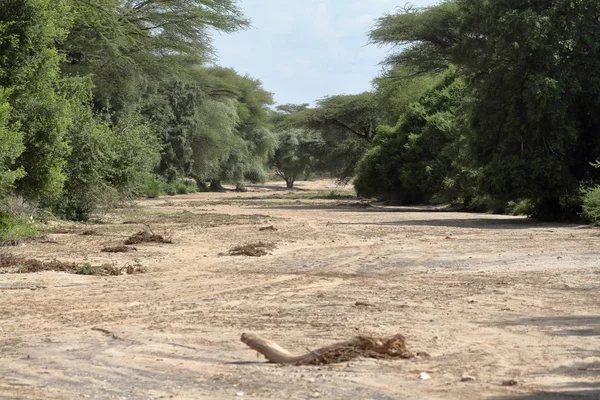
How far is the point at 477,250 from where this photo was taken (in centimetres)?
1867

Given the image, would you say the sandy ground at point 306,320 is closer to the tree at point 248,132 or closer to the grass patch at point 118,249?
the grass patch at point 118,249

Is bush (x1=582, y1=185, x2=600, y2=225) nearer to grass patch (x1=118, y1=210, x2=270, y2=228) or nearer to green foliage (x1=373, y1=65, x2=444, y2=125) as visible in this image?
grass patch (x1=118, y1=210, x2=270, y2=228)

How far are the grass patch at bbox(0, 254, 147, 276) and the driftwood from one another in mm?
7175

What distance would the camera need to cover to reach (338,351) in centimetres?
797

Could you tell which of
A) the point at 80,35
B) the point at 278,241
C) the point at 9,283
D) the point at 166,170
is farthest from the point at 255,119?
the point at 9,283

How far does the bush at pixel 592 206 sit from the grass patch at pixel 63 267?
46.5 ft

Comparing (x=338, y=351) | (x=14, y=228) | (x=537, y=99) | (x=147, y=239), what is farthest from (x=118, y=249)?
(x=537, y=99)

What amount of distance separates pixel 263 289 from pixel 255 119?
2605 inches

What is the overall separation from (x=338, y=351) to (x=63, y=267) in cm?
834

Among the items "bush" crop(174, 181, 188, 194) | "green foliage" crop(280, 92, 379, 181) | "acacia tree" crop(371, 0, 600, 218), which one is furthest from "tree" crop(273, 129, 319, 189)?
"acacia tree" crop(371, 0, 600, 218)

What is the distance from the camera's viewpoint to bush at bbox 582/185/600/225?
25.6 metres

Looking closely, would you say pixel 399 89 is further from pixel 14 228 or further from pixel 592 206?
pixel 14 228

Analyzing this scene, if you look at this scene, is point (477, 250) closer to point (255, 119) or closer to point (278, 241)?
point (278, 241)

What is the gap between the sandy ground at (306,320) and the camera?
23.7 feet
